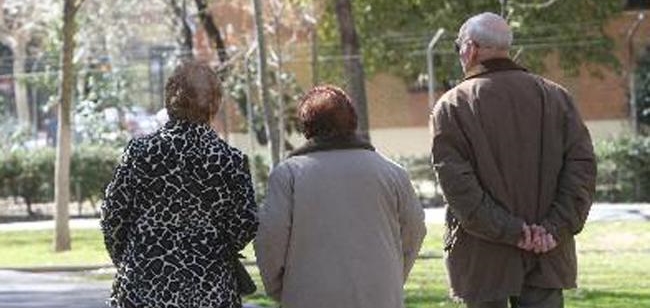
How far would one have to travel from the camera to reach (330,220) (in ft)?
18.9

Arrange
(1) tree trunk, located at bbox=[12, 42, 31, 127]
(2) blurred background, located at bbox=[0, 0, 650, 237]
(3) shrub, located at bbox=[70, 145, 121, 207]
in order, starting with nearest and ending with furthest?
(3) shrub, located at bbox=[70, 145, 121, 207], (2) blurred background, located at bbox=[0, 0, 650, 237], (1) tree trunk, located at bbox=[12, 42, 31, 127]

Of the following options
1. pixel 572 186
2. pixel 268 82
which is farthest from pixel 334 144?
pixel 268 82

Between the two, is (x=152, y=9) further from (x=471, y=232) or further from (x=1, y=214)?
(x=471, y=232)

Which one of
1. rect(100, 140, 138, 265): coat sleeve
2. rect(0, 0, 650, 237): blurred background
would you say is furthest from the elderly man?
rect(0, 0, 650, 237): blurred background

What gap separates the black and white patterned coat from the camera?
554 centimetres

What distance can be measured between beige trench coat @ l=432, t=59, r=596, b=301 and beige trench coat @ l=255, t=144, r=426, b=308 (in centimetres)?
41

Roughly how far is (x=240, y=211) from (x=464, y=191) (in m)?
0.97

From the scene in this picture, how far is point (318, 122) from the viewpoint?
5832mm

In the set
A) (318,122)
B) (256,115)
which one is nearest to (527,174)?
(318,122)

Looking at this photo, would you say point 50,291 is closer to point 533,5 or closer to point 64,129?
point 64,129

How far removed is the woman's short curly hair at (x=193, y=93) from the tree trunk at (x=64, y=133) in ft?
55.8

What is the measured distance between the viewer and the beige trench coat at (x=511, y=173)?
608 cm

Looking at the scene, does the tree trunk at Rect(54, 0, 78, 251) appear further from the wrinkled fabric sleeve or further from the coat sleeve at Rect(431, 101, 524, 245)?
the wrinkled fabric sleeve

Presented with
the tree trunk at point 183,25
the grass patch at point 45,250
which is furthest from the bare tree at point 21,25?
the grass patch at point 45,250
